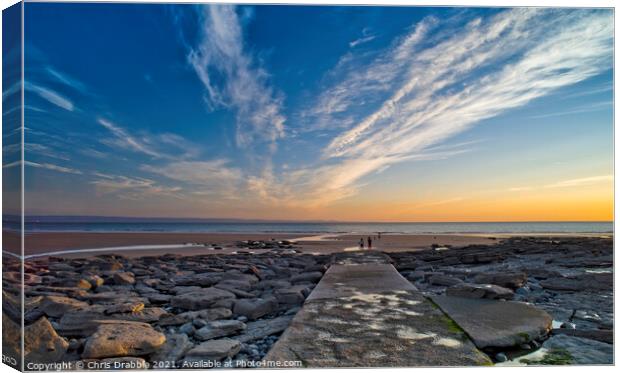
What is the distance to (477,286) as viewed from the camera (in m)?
5.67

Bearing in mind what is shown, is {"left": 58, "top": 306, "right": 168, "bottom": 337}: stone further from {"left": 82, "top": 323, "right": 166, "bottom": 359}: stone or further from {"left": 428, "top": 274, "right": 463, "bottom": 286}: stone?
{"left": 428, "top": 274, "right": 463, "bottom": 286}: stone

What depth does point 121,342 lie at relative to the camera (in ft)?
13.2

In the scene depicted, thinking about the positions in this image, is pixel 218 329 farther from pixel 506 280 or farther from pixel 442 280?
pixel 506 280

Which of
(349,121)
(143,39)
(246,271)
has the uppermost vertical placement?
(143,39)

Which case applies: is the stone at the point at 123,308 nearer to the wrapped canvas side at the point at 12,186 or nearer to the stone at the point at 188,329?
the stone at the point at 188,329

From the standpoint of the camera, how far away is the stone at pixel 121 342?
395 centimetres

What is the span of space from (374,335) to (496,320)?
5.23 ft

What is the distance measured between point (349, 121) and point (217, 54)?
218cm

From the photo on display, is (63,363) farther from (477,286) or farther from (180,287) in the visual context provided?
(477,286)

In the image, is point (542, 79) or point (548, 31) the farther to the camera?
point (542, 79)

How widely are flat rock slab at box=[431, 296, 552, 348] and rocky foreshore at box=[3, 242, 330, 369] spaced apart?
2212 mm

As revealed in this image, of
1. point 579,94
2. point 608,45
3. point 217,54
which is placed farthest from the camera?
point 217,54

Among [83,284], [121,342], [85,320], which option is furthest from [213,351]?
[83,284]

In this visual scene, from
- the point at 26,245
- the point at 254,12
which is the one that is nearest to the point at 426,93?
the point at 254,12
